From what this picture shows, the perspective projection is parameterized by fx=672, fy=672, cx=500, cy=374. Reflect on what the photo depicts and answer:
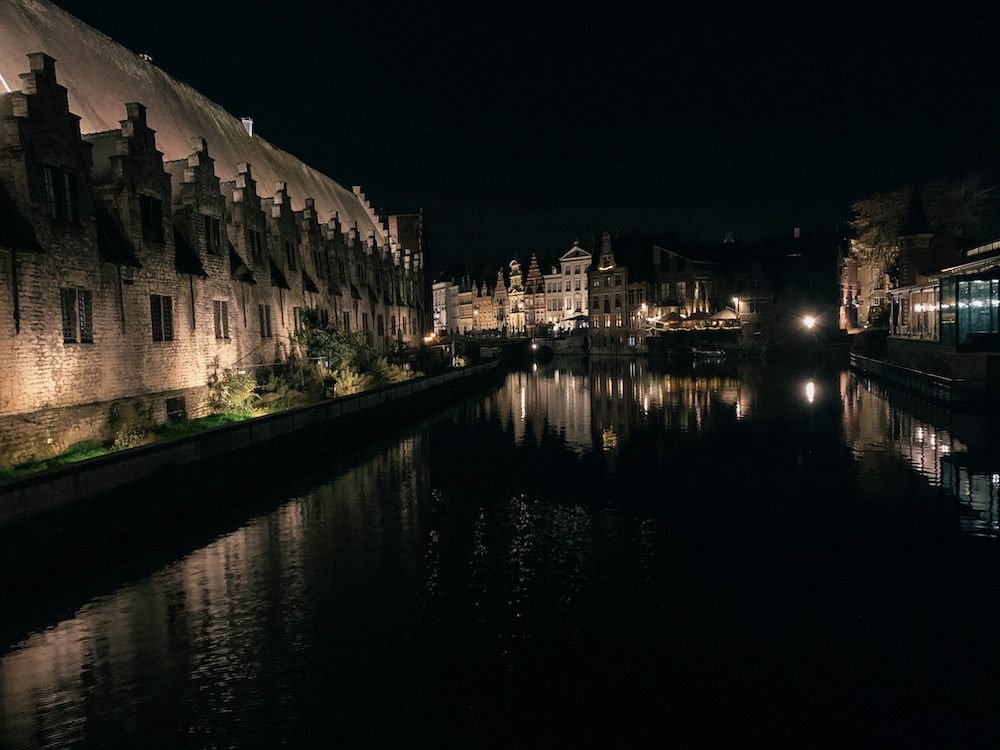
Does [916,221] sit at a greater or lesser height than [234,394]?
greater

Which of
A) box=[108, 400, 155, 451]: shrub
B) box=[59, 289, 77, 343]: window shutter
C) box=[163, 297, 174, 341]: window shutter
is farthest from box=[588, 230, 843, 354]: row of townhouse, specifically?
box=[59, 289, 77, 343]: window shutter

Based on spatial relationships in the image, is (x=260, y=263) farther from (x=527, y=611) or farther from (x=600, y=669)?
(x=600, y=669)

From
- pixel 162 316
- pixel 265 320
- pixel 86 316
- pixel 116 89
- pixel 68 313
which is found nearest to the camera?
pixel 68 313

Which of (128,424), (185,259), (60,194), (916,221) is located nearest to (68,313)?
(60,194)

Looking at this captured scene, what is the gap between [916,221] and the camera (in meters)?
50.6

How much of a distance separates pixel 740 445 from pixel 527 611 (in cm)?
1606

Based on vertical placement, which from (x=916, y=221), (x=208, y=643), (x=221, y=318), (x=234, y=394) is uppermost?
(x=916, y=221)

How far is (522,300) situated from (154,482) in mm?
103201

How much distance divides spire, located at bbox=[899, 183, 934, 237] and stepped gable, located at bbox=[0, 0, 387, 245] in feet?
144

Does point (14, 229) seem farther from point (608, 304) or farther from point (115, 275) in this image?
point (608, 304)

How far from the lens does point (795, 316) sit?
83688 millimetres

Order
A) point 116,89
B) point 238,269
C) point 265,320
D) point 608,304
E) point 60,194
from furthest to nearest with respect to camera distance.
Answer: point 608,304 → point 265,320 → point 116,89 → point 238,269 → point 60,194

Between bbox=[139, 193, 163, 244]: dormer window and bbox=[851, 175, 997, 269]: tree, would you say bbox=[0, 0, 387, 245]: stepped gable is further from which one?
bbox=[851, 175, 997, 269]: tree

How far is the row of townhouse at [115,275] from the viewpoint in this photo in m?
15.6
